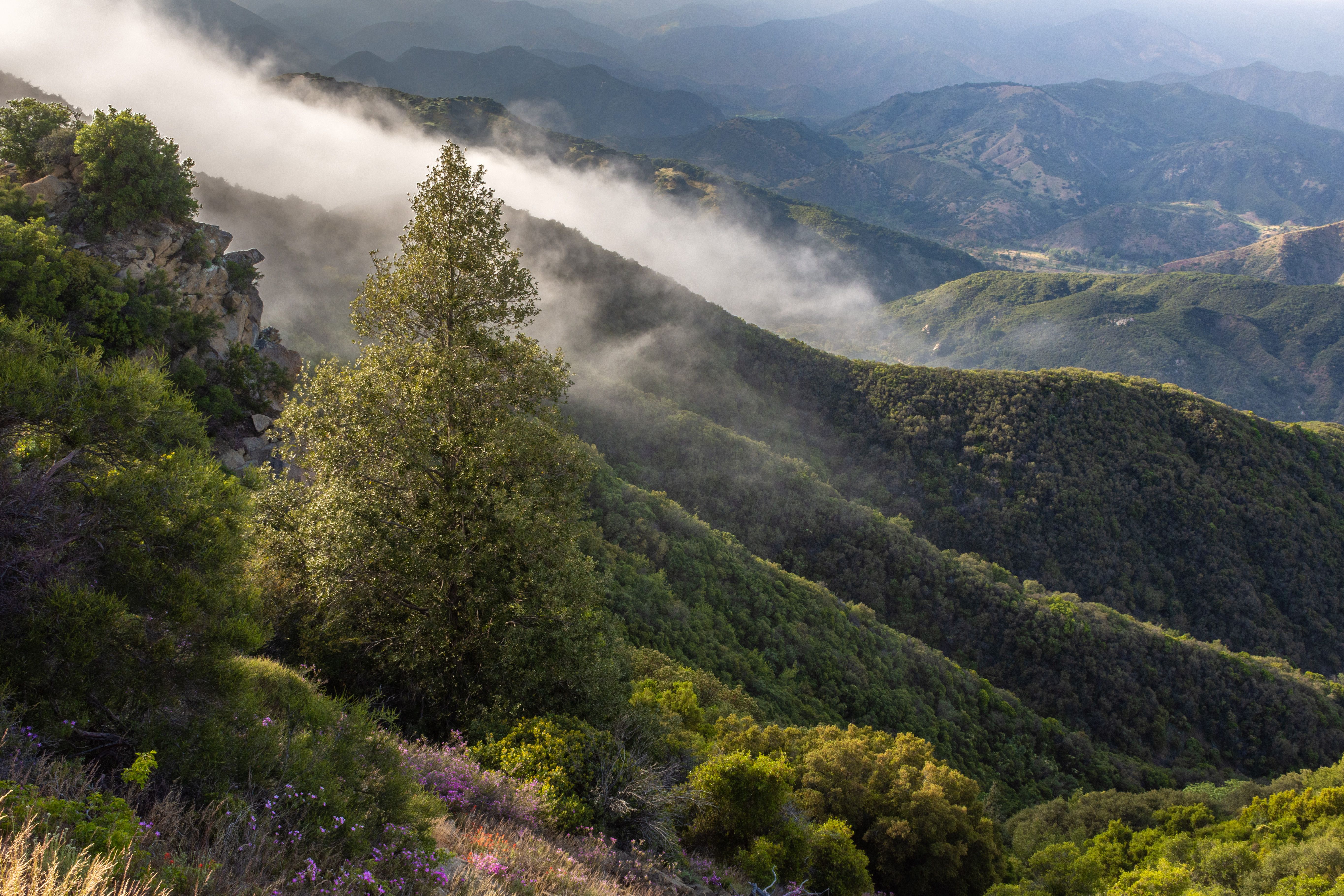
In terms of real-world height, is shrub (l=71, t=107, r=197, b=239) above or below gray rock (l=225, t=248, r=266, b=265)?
above

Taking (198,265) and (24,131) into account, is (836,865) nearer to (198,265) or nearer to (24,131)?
(198,265)

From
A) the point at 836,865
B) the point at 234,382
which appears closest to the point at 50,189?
the point at 234,382

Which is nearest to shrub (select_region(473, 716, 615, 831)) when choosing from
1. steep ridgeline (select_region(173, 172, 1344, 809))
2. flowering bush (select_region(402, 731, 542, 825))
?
flowering bush (select_region(402, 731, 542, 825))

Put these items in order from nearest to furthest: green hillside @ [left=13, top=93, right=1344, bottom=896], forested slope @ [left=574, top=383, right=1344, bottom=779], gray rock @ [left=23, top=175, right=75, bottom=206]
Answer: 1. green hillside @ [left=13, top=93, right=1344, bottom=896]
2. gray rock @ [left=23, top=175, right=75, bottom=206]
3. forested slope @ [left=574, top=383, right=1344, bottom=779]

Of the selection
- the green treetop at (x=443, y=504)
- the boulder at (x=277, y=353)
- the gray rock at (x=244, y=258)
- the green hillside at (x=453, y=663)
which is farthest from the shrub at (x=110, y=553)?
the gray rock at (x=244, y=258)

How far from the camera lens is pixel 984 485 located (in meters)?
88.7

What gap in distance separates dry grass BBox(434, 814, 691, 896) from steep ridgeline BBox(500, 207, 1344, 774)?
5292 centimetres

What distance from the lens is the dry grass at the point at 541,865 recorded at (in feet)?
26.9

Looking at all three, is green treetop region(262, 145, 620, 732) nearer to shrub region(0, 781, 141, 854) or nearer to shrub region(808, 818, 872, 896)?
shrub region(0, 781, 141, 854)

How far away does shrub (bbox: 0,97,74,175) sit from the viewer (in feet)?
72.7

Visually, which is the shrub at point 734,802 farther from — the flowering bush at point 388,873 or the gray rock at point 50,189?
the gray rock at point 50,189

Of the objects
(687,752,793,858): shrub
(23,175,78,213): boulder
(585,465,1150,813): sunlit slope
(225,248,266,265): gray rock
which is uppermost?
(23,175,78,213): boulder

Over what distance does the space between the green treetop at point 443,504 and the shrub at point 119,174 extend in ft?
48.3

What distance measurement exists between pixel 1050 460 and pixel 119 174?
10013 cm
